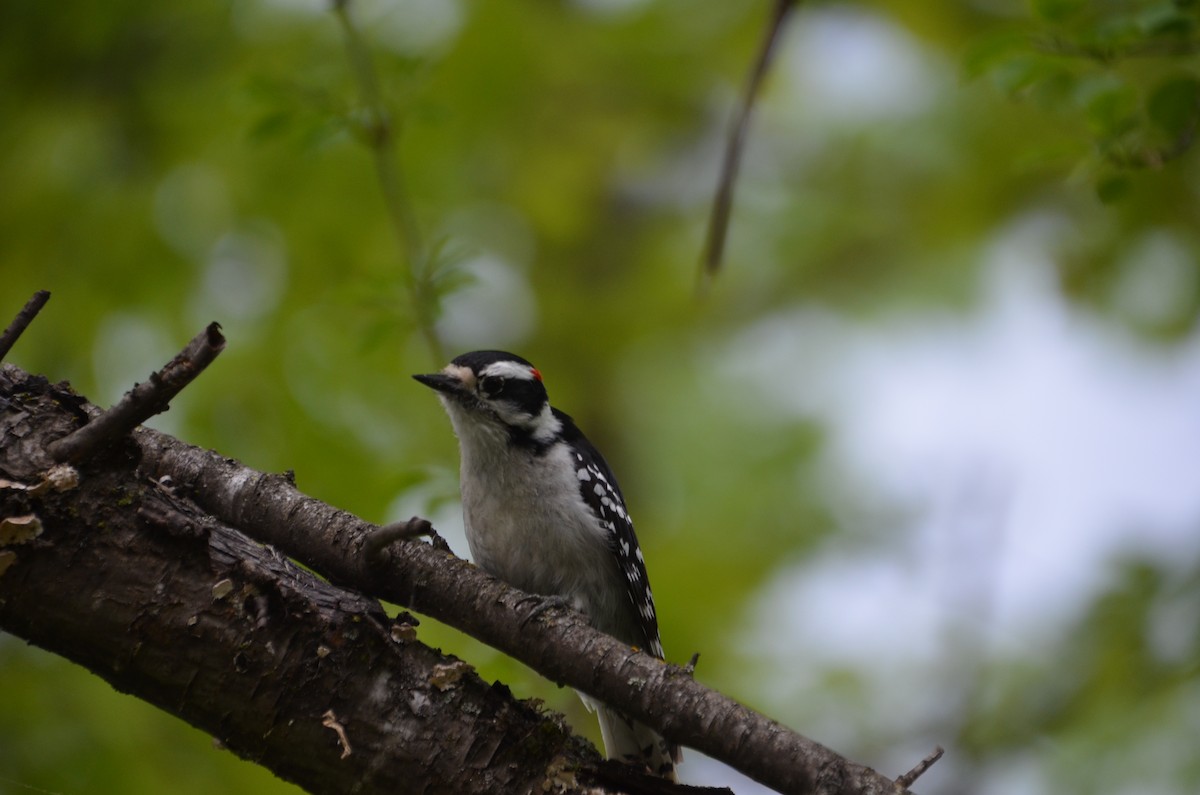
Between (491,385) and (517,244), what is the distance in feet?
7.19

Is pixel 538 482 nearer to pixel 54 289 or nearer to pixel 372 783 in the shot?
pixel 372 783

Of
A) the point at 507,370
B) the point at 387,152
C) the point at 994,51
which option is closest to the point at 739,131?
the point at 994,51

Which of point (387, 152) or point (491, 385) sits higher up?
point (387, 152)

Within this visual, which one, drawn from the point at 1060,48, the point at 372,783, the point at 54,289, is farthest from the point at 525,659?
the point at 54,289

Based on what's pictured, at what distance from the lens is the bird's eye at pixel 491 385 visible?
503cm

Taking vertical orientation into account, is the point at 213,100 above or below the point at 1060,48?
above

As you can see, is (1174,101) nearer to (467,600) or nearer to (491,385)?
(467,600)

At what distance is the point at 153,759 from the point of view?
16.0 feet

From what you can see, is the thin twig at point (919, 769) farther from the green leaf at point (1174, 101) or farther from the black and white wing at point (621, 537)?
the black and white wing at point (621, 537)

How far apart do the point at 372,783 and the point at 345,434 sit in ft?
9.96

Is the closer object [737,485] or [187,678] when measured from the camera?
[187,678]

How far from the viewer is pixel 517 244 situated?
23.1ft

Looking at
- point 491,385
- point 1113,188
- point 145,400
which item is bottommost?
point 145,400

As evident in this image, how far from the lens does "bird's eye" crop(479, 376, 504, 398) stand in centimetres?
503
